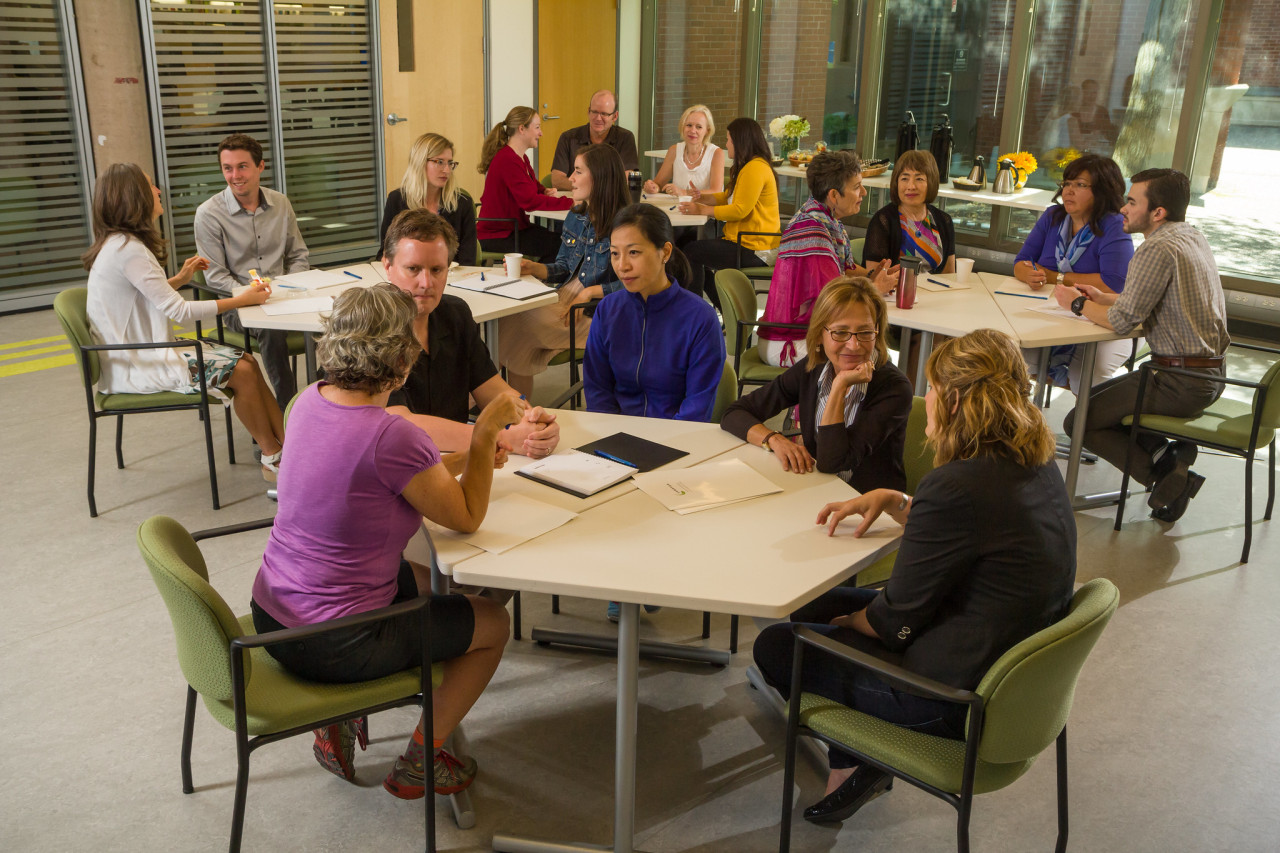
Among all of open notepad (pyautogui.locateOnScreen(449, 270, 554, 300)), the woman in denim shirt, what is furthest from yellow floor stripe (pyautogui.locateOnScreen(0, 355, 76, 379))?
the woman in denim shirt

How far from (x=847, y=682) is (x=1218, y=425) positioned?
2.60 meters

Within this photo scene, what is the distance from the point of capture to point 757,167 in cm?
657

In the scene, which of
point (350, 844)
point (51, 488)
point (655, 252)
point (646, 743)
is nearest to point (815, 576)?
point (646, 743)

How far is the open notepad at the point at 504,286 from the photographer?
4.67m

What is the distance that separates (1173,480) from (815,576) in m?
2.78

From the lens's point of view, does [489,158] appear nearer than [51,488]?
No

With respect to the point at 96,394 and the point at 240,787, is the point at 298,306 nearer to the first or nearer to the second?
the point at 96,394

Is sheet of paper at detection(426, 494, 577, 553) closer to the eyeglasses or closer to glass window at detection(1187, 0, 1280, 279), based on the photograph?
the eyeglasses

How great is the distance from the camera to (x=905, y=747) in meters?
2.22

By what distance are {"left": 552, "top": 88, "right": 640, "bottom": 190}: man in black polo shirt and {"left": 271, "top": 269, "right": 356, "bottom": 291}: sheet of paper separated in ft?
9.62

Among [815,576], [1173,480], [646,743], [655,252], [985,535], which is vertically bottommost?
[646,743]

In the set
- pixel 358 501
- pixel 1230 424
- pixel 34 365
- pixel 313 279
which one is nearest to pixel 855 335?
pixel 358 501

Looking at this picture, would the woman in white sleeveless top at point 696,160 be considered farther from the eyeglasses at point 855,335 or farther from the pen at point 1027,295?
the eyeglasses at point 855,335

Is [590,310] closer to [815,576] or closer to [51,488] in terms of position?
[51,488]
